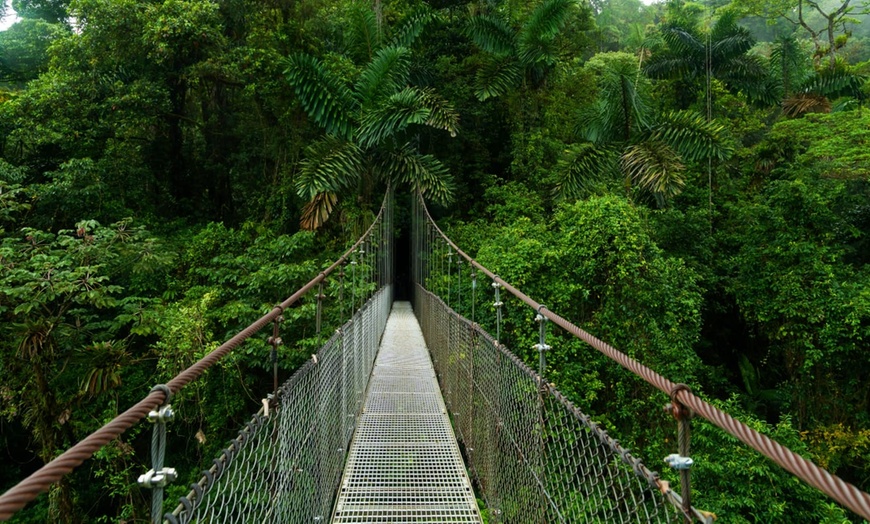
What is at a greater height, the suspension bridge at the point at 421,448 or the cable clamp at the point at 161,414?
the cable clamp at the point at 161,414

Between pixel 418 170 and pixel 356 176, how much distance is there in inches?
37.6

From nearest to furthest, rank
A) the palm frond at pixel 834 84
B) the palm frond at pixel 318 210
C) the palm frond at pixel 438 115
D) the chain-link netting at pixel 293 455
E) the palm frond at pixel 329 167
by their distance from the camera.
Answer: the chain-link netting at pixel 293 455 → the palm frond at pixel 329 167 → the palm frond at pixel 318 210 → the palm frond at pixel 438 115 → the palm frond at pixel 834 84

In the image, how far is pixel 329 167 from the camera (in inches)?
243

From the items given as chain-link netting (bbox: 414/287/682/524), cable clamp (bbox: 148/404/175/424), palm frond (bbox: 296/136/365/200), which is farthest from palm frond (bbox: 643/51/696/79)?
cable clamp (bbox: 148/404/175/424)

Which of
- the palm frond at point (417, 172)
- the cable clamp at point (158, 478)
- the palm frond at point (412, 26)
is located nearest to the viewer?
the cable clamp at point (158, 478)

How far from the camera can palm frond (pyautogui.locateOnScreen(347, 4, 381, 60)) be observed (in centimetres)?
725

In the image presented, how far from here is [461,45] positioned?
921 centimetres

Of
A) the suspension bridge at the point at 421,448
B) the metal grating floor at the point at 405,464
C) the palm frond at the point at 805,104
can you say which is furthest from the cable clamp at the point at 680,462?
the palm frond at the point at 805,104

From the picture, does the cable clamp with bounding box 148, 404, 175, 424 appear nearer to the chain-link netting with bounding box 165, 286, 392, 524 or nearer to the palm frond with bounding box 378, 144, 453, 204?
the chain-link netting with bounding box 165, 286, 392, 524

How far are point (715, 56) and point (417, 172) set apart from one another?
6436 millimetres

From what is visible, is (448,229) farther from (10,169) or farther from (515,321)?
(10,169)

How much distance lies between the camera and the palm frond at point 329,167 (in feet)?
19.6

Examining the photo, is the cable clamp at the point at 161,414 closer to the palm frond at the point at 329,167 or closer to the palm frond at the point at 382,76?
the palm frond at the point at 329,167

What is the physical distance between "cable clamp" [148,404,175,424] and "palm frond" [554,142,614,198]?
614 centimetres
